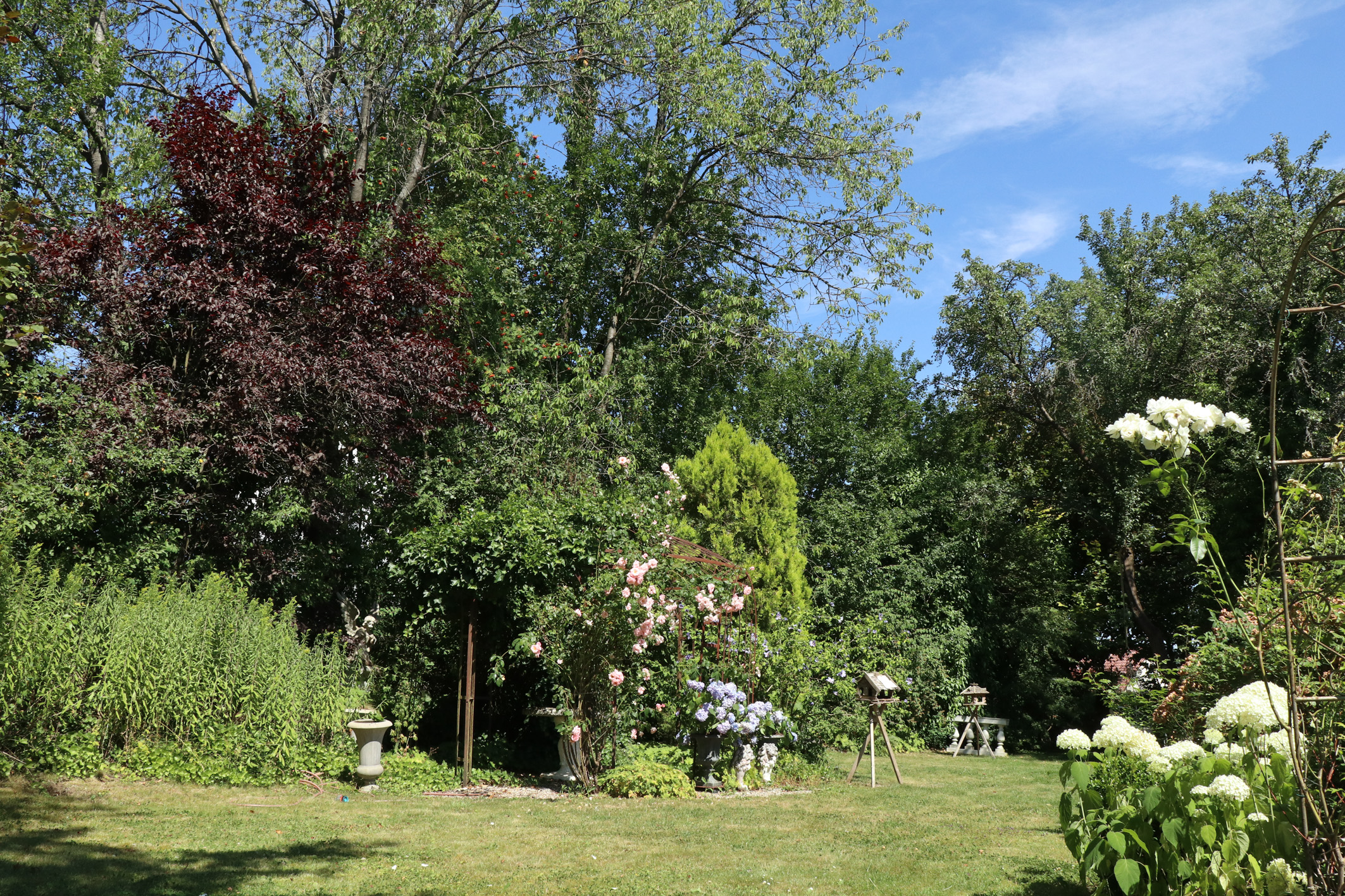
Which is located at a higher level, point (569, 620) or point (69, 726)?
point (569, 620)

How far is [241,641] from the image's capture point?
7211mm

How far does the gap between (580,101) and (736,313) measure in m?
3.81

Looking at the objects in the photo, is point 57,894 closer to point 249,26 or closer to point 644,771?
Answer: point 644,771

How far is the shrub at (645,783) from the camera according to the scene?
7305 mm

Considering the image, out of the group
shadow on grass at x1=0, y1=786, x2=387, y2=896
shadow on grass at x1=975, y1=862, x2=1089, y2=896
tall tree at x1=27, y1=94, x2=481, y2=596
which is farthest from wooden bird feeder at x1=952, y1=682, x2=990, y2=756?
shadow on grass at x1=0, y1=786, x2=387, y2=896

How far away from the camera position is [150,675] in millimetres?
6699

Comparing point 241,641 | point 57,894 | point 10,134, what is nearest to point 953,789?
point 241,641

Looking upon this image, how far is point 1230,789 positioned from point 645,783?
16.0ft

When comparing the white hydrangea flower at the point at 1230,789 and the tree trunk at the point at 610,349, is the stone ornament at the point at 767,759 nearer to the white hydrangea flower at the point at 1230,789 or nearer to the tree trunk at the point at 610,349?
the white hydrangea flower at the point at 1230,789

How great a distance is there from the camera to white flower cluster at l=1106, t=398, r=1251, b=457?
326cm

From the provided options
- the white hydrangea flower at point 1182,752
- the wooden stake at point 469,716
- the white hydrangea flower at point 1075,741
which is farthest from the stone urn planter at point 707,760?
the white hydrangea flower at point 1182,752

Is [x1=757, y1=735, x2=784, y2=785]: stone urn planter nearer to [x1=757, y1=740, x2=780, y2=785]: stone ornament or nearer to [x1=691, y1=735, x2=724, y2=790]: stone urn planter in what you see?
[x1=757, y1=740, x2=780, y2=785]: stone ornament

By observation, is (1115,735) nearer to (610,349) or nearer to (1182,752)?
(1182,752)

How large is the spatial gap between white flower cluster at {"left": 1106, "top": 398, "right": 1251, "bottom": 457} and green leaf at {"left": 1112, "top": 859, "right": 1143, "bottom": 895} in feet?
4.91
